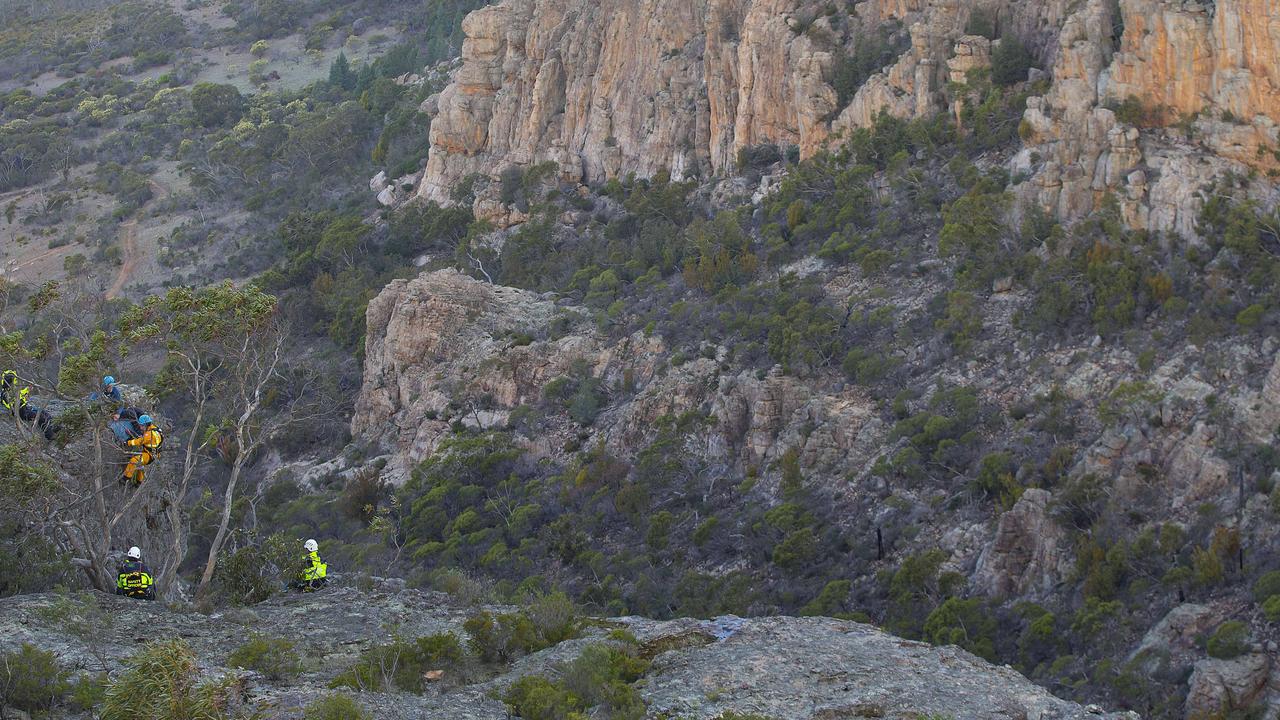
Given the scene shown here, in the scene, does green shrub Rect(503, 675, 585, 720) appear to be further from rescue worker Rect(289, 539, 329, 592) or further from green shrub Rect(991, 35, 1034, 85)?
green shrub Rect(991, 35, 1034, 85)

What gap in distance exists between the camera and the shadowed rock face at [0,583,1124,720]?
17.2 meters

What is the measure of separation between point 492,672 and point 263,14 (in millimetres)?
78040

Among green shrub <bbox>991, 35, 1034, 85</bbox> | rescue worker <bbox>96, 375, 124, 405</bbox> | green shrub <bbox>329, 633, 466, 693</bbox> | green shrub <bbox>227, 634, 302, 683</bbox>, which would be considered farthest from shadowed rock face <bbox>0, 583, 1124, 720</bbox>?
green shrub <bbox>991, 35, 1034, 85</bbox>

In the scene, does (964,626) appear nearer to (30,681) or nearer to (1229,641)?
(1229,641)

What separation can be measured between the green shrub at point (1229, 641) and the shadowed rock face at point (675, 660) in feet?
11.0

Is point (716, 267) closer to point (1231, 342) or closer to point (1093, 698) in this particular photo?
point (1231, 342)

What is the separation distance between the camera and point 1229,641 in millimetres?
20016

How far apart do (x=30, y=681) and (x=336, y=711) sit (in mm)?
3796

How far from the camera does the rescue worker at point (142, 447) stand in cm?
2156

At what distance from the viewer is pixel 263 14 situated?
8938cm

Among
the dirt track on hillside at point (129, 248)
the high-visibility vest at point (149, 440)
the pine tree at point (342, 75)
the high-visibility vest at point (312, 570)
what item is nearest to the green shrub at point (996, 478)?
the high-visibility vest at point (312, 570)

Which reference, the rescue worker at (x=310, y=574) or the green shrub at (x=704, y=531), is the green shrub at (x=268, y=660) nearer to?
the rescue worker at (x=310, y=574)

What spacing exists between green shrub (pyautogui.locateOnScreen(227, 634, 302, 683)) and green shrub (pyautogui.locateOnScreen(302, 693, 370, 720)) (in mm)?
2221

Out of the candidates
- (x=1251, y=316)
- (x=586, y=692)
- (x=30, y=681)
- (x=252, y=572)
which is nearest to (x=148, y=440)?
(x=252, y=572)
